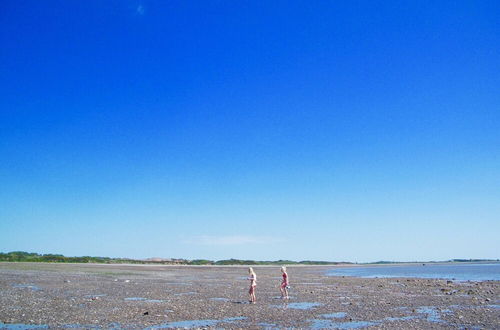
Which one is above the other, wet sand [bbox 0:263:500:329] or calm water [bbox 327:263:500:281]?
wet sand [bbox 0:263:500:329]

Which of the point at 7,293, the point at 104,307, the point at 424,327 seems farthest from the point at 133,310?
the point at 424,327

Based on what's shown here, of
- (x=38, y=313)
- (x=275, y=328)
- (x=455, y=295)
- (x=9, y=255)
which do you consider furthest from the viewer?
(x=9, y=255)

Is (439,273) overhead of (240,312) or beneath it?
beneath

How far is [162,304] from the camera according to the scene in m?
22.4

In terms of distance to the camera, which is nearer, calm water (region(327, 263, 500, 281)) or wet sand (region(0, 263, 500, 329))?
wet sand (region(0, 263, 500, 329))

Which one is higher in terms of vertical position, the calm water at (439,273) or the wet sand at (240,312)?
the wet sand at (240,312)

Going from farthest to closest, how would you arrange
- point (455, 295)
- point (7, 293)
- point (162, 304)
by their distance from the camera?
point (455, 295) < point (7, 293) < point (162, 304)

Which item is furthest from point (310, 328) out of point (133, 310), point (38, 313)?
point (38, 313)

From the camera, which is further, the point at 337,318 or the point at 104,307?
the point at 104,307

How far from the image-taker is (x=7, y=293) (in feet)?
83.3

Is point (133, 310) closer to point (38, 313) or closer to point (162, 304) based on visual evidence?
point (162, 304)

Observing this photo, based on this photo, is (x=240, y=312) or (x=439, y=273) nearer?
(x=240, y=312)

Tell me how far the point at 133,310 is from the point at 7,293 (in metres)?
11.9

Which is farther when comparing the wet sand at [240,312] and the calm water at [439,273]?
the calm water at [439,273]
